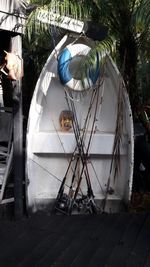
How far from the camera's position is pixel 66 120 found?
5.92 m

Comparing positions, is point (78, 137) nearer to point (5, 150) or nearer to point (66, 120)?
point (66, 120)

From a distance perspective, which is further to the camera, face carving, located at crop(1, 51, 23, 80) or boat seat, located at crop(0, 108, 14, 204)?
boat seat, located at crop(0, 108, 14, 204)

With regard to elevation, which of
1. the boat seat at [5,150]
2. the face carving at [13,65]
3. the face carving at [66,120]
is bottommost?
the boat seat at [5,150]

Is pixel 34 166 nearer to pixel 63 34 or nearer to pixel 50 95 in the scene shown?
pixel 50 95

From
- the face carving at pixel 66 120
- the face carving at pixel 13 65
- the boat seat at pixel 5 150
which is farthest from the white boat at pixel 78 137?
the face carving at pixel 13 65

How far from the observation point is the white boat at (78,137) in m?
5.50

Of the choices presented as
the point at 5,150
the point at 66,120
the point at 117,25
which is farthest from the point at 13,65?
the point at 117,25

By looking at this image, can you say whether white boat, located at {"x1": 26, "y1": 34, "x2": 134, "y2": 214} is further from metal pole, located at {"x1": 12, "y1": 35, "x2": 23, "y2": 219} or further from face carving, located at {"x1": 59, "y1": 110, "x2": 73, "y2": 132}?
metal pole, located at {"x1": 12, "y1": 35, "x2": 23, "y2": 219}

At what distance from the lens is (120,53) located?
673cm

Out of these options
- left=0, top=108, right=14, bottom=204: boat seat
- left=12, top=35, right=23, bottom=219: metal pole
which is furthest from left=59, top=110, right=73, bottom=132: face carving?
left=12, top=35, right=23, bottom=219: metal pole

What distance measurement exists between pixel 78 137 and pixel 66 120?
1.30ft

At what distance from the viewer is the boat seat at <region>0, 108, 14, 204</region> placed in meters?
5.51

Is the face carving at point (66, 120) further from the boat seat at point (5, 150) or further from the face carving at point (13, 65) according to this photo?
the face carving at point (13, 65)

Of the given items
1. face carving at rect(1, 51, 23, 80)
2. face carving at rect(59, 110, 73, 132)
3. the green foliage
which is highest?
the green foliage
